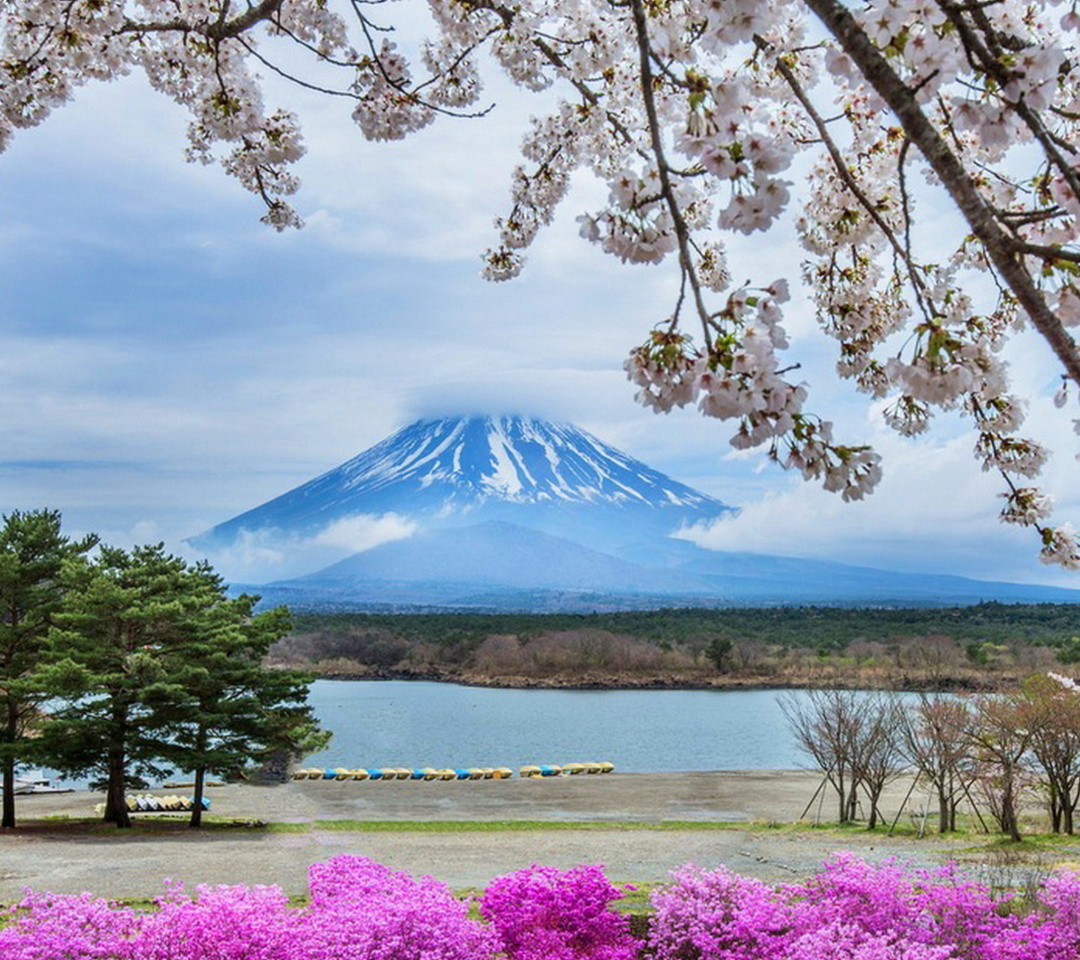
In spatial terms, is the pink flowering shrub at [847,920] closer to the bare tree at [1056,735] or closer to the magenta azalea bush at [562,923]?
the magenta azalea bush at [562,923]

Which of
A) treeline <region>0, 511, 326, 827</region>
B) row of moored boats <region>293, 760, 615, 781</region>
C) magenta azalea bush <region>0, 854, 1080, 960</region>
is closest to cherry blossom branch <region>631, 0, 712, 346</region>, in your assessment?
magenta azalea bush <region>0, 854, 1080, 960</region>

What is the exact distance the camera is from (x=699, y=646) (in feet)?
189

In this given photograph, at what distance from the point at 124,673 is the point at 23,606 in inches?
93.3

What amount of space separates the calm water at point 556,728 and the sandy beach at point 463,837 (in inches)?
225

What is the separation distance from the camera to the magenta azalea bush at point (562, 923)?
209 inches

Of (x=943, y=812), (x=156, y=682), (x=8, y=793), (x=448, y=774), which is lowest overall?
(x=448, y=774)

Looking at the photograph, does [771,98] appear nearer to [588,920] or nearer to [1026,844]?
[588,920]

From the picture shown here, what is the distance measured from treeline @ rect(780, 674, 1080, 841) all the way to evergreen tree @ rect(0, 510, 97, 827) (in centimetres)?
1282

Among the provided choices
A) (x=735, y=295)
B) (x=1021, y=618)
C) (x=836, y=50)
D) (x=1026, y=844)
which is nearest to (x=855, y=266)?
(x=836, y=50)

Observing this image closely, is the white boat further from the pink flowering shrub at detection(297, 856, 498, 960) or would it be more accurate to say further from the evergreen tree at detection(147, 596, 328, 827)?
the pink flowering shrub at detection(297, 856, 498, 960)

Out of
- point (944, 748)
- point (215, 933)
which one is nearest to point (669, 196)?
point (215, 933)

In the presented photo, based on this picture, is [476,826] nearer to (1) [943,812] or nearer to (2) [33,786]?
(1) [943,812]

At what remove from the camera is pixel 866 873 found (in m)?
6.17

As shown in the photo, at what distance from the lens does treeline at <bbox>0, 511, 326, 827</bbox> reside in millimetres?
14254
